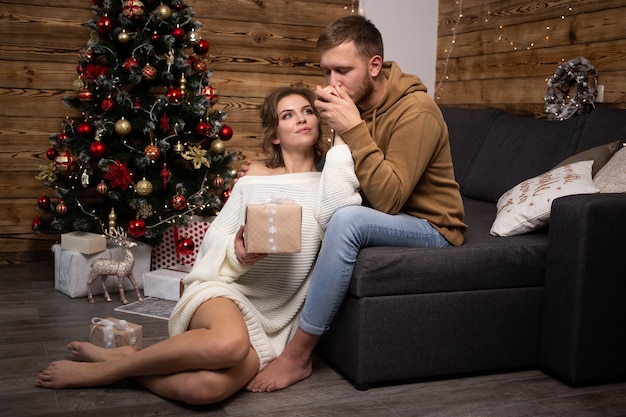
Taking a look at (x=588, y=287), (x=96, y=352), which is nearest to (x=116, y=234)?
(x=96, y=352)

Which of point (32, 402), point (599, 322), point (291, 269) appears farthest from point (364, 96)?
point (32, 402)

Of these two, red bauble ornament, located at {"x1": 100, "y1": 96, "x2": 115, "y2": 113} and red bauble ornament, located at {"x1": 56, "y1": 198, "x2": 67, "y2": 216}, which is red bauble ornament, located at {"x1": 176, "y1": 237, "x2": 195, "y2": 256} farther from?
red bauble ornament, located at {"x1": 100, "y1": 96, "x2": 115, "y2": 113}

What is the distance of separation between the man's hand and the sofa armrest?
2.38 feet

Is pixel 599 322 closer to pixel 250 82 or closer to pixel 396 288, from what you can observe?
pixel 396 288

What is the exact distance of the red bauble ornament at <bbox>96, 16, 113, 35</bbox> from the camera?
341 cm

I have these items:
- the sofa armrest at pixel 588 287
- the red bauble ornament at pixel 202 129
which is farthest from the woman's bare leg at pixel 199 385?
the red bauble ornament at pixel 202 129

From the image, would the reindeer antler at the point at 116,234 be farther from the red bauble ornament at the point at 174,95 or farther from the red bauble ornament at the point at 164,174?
the red bauble ornament at the point at 174,95

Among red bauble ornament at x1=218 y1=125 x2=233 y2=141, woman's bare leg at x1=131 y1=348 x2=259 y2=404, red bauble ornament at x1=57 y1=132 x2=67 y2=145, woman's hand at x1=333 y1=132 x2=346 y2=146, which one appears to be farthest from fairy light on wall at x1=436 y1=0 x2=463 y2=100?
woman's bare leg at x1=131 y1=348 x2=259 y2=404

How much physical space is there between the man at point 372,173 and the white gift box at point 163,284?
1155 millimetres

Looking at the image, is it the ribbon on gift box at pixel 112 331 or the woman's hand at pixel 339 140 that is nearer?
the woman's hand at pixel 339 140

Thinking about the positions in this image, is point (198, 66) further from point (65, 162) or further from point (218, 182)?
point (65, 162)

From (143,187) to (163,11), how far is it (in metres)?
0.83

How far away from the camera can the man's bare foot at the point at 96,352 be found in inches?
92.0

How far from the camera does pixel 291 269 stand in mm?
2389
